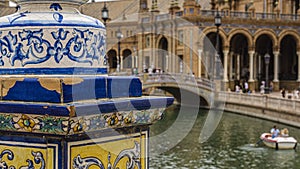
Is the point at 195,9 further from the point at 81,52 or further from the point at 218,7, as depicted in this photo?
the point at 81,52

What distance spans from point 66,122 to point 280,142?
15941mm

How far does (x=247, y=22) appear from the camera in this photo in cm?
3388

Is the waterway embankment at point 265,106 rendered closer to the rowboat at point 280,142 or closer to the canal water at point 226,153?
the canal water at point 226,153

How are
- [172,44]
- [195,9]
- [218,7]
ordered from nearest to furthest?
1. [195,9]
2. [172,44]
3. [218,7]

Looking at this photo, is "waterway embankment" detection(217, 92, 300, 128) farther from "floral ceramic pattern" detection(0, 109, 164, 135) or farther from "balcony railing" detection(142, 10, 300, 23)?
"floral ceramic pattern" detection(0, 109, 164, 135)

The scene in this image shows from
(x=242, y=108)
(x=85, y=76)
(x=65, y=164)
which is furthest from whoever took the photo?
(x=242, y=108)

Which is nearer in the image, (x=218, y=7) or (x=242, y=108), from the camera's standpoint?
(x=242, y=108)

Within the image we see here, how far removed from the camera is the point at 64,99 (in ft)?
5.84

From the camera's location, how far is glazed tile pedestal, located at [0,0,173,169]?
1.82 meters

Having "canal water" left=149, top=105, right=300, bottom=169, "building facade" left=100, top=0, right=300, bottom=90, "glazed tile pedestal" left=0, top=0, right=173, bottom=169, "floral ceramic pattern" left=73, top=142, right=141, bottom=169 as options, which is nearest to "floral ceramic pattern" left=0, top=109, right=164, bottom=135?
"glazed tile pedestal" left=0, top=0, right=173, bottom=169

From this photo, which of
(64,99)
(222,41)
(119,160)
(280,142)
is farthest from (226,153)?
(222,41)

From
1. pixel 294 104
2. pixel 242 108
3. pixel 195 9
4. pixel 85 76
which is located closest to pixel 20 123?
pixel 85 76

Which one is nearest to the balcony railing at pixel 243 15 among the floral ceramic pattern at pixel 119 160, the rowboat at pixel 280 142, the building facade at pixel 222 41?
the building facade at pixel 222 41

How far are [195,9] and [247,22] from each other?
354 centimetres
